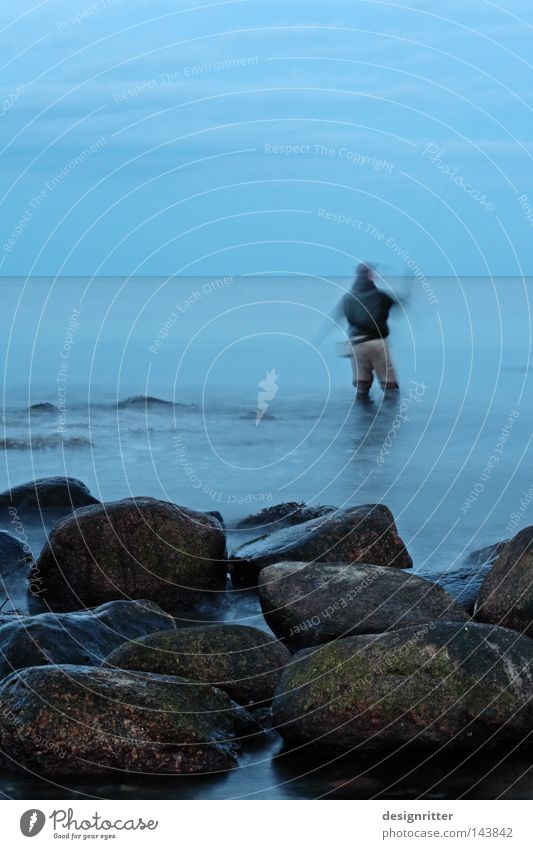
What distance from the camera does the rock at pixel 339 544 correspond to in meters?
10.9

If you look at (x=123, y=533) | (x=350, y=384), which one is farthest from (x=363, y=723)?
(x=350, y=384)

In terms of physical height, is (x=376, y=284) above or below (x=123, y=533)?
above

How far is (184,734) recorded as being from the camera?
7473 millimetres

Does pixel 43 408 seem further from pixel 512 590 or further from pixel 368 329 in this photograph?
pixel 512 590

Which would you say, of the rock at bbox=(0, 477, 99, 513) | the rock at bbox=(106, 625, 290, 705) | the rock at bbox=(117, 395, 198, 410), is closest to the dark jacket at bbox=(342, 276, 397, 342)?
the rock at bbox=(117, 395, 198, 410)

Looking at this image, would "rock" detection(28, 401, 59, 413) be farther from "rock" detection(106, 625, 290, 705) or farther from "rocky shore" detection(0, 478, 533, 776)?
"rock" detection(106, 625, 290, 705)

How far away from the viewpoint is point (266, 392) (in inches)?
1089

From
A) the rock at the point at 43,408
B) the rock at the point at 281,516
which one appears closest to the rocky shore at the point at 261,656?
the rock at the point at 281,516

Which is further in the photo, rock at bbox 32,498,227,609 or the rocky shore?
rock at bbox 32,498,227,609

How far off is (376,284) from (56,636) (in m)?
13.1

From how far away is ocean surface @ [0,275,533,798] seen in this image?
7.56 m

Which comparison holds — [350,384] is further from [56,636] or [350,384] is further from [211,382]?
[56,636]
